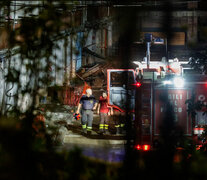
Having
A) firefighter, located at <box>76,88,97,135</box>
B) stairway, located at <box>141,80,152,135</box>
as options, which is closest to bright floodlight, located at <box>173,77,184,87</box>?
stairway, located at <box>141,80,152,135</box>

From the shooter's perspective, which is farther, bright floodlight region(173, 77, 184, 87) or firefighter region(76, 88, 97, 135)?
firefighter region(76, 88, 97, 135)

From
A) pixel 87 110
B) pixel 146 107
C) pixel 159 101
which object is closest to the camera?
pixel 159 101

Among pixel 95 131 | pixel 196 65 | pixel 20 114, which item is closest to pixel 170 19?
pixel 20 114

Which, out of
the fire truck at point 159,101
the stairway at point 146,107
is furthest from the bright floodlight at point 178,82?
the stairway at point 146,107

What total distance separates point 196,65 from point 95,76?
53.1 feet

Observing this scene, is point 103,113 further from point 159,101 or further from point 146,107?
point 159,101

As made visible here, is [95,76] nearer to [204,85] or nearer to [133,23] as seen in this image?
[204,85]

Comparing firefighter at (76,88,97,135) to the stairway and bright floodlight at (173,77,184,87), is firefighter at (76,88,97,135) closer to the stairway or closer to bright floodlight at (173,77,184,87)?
the stairway

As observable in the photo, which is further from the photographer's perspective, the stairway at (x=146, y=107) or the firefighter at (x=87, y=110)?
the firefighter at (x=87, y=110)

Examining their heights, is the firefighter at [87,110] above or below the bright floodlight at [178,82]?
below

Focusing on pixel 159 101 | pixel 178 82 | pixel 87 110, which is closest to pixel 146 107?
pixel 159 101

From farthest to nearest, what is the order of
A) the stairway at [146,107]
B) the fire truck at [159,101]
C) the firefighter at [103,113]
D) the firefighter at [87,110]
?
the firefighter at [103,113], the firefighter at [87,110], the stairway at [146,107], the fire truck at [159,101]

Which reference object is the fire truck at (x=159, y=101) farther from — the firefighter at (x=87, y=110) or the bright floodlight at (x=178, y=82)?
the firefighter at (x=87, y=110)

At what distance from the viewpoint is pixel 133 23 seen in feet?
8.70
